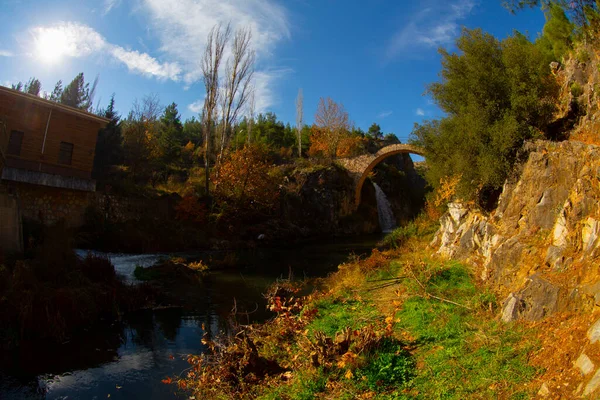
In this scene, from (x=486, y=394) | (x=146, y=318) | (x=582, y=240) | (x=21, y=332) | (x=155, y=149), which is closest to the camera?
(x=486, y=394)

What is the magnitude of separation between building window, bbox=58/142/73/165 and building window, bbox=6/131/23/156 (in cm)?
176

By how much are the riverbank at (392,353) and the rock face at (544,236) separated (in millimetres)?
450

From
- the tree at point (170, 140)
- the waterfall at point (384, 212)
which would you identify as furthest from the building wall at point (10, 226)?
the waterfall at point (384, 212)

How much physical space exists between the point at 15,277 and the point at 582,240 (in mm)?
10561

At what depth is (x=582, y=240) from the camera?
5551 millimetres

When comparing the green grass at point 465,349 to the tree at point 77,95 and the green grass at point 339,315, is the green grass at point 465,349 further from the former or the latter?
the tree at point 77,95

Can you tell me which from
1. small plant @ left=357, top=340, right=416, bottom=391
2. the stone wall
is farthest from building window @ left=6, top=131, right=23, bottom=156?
small plant @ left=357, top=340, right=416, bottom=391

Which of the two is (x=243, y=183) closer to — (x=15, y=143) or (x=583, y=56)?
(x=15, y=143)

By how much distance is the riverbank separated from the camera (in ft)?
14.6

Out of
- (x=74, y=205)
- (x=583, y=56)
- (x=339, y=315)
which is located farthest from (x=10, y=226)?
(x=583, y=56)

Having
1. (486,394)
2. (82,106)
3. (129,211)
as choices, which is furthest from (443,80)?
(82,106)

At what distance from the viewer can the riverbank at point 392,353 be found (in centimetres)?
446

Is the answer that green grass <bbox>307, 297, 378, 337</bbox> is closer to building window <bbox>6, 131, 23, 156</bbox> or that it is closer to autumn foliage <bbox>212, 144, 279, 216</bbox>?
building window <bbox>6, 131, 23, 156</bbox>

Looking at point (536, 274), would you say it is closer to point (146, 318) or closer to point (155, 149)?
point (146, 318)
